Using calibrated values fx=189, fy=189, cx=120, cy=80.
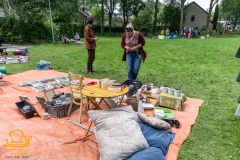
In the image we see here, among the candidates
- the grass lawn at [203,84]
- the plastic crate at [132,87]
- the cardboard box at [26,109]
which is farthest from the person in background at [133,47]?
the cardboard box at [26,109]

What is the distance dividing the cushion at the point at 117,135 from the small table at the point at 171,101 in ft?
4.62

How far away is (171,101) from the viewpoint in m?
4.02

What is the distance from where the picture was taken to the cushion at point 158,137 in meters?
2.62

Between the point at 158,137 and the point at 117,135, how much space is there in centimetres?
67

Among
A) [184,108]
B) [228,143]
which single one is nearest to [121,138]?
[228,143]

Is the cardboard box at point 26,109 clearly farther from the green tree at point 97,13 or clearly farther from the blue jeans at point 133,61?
the green tree at point 97,13

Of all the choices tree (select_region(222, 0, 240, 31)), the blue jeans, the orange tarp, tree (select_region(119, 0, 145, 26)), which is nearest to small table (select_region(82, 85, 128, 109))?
the orange tarp

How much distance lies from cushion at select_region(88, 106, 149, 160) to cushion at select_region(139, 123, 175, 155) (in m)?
0.18

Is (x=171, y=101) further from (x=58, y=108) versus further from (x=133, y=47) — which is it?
(x=58, y=108)

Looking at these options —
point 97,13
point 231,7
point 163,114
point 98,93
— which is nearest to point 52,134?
point 98,93

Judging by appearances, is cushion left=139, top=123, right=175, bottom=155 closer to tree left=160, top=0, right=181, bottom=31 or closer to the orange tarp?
the orange tarp

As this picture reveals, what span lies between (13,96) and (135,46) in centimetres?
325

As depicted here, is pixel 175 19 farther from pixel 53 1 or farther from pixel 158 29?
pixel 53 1

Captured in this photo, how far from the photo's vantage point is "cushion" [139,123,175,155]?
8.61 ft
